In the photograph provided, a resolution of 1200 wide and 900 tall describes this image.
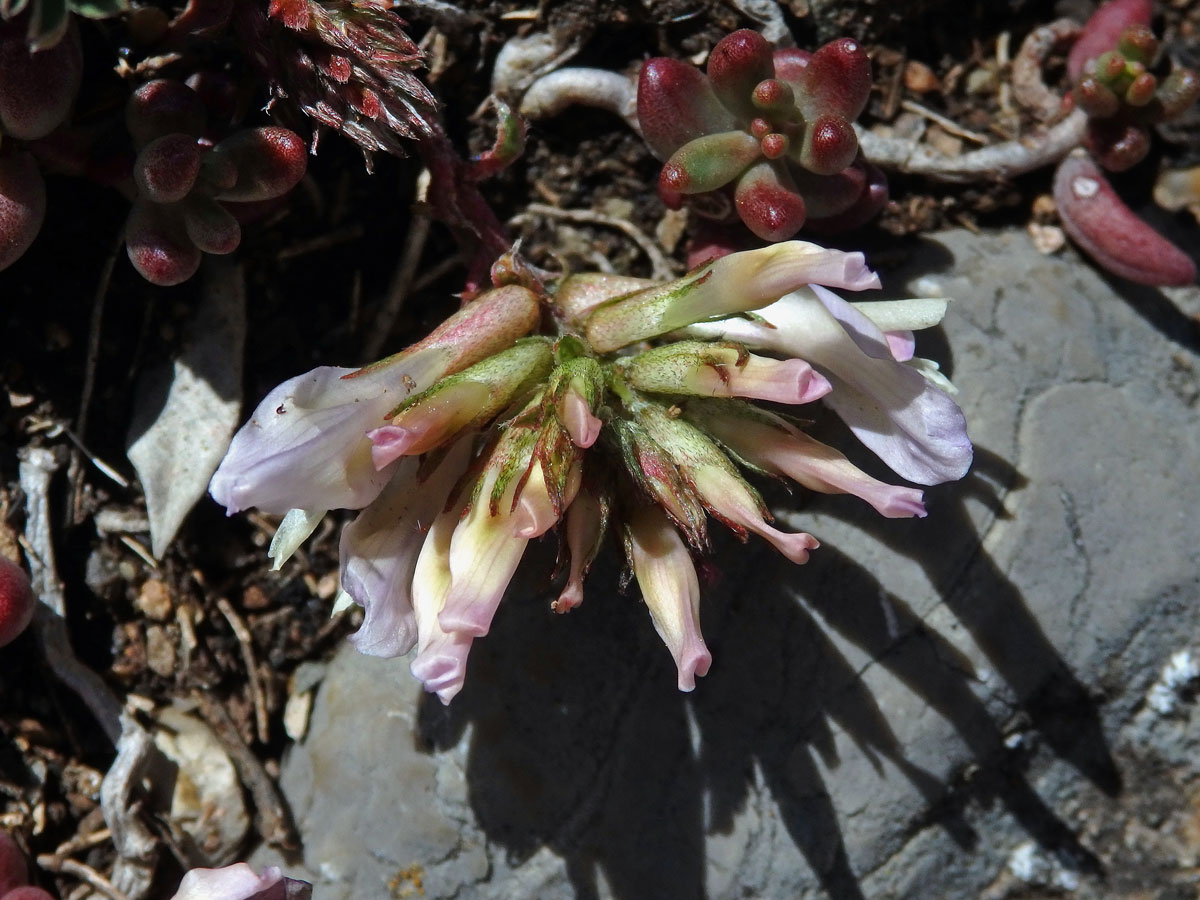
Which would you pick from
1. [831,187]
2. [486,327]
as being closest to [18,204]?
[486,327]

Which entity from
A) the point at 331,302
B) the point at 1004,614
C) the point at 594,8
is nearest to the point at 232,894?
the point at 331,302

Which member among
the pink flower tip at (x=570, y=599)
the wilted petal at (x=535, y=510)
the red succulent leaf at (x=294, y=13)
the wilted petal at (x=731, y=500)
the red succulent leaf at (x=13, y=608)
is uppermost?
the red succulent leaf at (x=294, y=13)

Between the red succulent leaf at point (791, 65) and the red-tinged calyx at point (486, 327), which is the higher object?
the red succulent leaf at point (791, 65)

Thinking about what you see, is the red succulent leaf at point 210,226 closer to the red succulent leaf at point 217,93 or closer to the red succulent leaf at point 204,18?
the red succulent leaf at point 217,93

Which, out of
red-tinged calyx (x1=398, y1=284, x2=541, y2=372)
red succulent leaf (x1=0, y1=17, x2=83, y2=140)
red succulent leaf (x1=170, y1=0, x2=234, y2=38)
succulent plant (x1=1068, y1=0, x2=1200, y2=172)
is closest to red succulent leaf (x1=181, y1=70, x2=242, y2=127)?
red succulent leaf (x1=170, y1=0, x2=234, y2=38)

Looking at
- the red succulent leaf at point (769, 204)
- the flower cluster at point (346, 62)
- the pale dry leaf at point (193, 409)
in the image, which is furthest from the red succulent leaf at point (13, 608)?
the red succulent leaf at point (769, 204)

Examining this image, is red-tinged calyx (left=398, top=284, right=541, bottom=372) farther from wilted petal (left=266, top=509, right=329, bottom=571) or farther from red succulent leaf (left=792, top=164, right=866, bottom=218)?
red succulent leaf (left=792, top=164, right=866, bottom=218)
